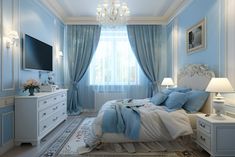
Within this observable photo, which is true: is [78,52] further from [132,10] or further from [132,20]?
[132,10]

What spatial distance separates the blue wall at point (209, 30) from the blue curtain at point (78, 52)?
119 inches

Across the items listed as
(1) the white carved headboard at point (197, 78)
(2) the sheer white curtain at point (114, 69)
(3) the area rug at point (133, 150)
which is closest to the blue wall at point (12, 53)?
(3) the area rug at point (133, 150)

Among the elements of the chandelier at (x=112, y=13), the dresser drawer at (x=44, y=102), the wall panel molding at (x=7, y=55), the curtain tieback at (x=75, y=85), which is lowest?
the dresser drawer at (x=44, y=102)

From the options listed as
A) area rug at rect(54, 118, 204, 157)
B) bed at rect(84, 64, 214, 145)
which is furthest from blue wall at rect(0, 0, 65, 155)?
bed at rect(84, 64, 214, 145)

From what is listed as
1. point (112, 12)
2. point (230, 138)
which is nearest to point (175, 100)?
point (230, 138)

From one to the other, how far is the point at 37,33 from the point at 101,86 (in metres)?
2.96

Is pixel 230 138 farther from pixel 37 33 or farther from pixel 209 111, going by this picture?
pixel 37 33

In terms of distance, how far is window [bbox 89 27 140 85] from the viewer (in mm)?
7109

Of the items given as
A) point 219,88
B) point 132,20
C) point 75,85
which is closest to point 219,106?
point 219,88

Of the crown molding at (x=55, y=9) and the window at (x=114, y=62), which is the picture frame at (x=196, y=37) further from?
the crown molding at (x=55, y=9)

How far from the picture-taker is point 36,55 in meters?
4.60

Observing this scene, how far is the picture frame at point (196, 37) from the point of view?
424 cm

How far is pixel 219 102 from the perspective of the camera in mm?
3049

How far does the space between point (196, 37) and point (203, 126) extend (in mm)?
2161
